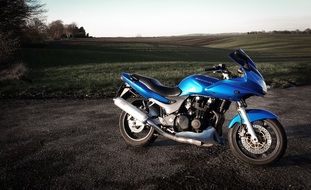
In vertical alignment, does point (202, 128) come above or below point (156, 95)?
below

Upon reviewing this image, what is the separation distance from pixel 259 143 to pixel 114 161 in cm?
228

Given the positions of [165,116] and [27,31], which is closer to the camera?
[165,116]

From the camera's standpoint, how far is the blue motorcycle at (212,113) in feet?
16.0

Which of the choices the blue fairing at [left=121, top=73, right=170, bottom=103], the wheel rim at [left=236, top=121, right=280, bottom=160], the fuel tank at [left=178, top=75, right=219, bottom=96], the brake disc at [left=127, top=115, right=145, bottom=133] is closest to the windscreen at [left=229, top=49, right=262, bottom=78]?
the fuel tank at [left=178, top=75, right=219, bottom=96]

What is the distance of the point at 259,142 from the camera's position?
493 centimetres

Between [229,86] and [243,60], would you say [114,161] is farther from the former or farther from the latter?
[243,60]

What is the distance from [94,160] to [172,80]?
917cm

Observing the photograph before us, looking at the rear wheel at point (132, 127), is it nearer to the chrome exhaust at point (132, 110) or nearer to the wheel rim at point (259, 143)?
the chrome exhaust at point (132, 110)

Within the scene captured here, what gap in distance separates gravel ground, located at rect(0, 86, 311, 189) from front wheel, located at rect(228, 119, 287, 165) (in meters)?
0.16

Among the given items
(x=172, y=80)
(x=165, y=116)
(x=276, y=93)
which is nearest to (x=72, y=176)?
(x=165, y=116)

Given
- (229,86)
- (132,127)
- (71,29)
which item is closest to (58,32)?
(71,29)

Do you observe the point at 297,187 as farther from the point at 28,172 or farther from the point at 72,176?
the point at 28,172

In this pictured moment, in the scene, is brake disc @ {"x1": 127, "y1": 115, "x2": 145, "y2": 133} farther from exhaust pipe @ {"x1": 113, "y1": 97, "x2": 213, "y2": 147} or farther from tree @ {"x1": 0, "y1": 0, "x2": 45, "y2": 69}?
tree @ {"x1": 0, "y1": 0, "x2": 45, "y2": 69}

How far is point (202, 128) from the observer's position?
5277 mm
